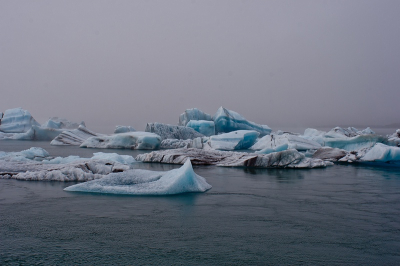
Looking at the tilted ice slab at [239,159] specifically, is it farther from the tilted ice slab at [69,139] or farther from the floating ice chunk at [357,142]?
the tilted ice slab at [69,139]

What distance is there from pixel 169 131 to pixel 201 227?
21929 mm

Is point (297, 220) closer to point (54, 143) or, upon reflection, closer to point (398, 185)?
point (398, 185)

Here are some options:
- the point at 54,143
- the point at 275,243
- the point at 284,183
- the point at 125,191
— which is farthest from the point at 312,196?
the point at 54,143

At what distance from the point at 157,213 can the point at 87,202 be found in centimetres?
121

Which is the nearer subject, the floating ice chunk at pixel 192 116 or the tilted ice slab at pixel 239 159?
the tilted ice slab at pixel 239 159

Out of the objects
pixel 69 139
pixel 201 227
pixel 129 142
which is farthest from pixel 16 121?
pixel 201 227

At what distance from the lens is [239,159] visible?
10742 millimetres

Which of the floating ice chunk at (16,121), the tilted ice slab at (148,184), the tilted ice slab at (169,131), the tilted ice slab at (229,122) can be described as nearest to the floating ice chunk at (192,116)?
the tilted ice slab at (229,122)

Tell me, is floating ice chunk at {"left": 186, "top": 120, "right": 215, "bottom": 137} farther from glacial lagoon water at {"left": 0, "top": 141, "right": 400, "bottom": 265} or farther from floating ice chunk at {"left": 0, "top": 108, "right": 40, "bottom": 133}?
glacial lagoon water at {"left": 0, "top": 141, "right": 400, "bottom": 265}

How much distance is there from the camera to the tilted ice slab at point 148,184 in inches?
215

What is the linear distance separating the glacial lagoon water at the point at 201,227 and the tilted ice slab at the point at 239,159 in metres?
3.98

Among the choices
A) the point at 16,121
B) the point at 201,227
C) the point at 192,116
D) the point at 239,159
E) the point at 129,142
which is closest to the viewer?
the point at 201,227

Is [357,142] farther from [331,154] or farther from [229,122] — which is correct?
[229,122]

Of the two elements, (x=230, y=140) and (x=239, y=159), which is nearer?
(x=239, y=159)
